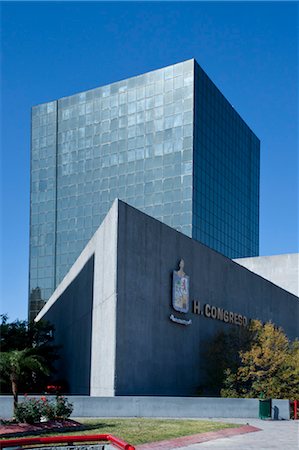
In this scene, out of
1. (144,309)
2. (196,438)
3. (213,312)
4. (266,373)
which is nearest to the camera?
(196,438)

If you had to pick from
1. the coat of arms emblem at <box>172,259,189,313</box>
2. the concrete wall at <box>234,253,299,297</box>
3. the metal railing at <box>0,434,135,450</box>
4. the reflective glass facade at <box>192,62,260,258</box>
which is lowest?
the metal railing at <box>0,434,135,450</box>

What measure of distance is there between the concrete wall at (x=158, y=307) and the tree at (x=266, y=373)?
2.68 m

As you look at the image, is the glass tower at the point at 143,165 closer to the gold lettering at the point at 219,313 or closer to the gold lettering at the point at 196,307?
the gold lettering at the point at 219,313

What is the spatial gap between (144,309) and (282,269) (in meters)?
39.7

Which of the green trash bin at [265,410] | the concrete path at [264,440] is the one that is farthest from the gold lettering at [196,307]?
the concrete path at [264,440]

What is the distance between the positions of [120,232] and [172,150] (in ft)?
201

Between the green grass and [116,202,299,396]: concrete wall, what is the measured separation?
565 cm

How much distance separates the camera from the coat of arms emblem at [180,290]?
36.1 m

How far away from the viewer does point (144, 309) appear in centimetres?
3347

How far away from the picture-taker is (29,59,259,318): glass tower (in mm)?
92562

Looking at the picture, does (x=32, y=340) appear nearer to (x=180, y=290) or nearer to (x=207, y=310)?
(x=207, y=310)

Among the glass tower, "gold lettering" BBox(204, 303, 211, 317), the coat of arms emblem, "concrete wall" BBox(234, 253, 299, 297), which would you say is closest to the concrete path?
the coat of arms emblem

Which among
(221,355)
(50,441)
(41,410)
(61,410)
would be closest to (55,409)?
(61,410)

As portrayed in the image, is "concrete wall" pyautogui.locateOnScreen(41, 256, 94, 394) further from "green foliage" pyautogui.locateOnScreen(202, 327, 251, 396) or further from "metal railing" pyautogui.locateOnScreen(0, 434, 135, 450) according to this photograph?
"metal railing" pyautogui.locateOnScreen(0, 434, 135, 450)
